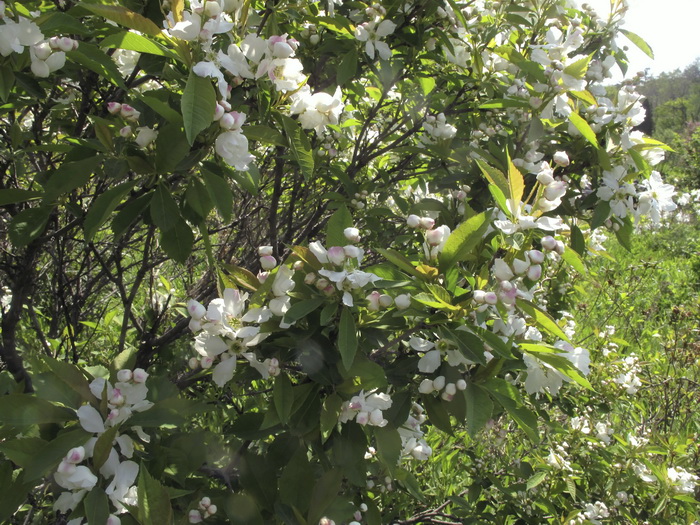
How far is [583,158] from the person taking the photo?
182 centimetres

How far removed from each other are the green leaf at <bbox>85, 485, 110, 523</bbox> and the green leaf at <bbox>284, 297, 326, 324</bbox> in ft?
1.53

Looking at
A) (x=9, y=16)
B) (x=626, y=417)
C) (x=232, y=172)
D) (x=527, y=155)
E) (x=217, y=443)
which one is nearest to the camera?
(x=9, y=16)

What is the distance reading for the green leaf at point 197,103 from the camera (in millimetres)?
959

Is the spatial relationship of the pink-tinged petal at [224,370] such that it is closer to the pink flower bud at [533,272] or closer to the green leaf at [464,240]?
the green leaf at [464,240]

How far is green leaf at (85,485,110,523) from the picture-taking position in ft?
3.28

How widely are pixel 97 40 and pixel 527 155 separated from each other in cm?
127

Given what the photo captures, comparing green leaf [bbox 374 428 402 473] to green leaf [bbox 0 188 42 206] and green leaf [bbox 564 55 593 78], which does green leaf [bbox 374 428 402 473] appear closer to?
green leaf [bbox 0 188 42 206]

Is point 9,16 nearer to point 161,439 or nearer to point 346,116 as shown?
point 161,439

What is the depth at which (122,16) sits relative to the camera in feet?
3.34

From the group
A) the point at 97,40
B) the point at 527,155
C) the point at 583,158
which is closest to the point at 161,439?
the point at 97,40

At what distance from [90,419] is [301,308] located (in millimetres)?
466

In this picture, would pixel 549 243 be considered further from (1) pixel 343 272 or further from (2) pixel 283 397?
(2) pixel 283 397

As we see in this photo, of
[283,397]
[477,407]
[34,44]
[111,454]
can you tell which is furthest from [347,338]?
[34,44]

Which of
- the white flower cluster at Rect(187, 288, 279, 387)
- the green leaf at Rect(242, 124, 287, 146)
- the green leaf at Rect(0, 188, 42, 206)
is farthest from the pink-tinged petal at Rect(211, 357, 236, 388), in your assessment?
the green leaf at Rect(0, 188, 42, 206)
